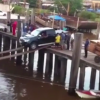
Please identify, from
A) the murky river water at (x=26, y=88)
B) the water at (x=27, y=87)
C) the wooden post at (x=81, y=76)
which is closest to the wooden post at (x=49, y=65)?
the water at (x=27, y=87)

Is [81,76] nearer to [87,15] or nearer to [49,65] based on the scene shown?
[49,65]

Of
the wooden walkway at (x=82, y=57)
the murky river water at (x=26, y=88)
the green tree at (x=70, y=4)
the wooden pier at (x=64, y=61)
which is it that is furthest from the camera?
the green tree at (x=70, y=4)

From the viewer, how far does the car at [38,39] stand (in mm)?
24516

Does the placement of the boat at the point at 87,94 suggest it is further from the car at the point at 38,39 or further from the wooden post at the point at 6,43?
the wooden post at the point at 6,43

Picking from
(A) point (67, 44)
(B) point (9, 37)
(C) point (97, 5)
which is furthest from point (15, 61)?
(C) point (97, 5)

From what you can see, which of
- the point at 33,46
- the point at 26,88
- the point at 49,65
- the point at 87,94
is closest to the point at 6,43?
the point at 49,65

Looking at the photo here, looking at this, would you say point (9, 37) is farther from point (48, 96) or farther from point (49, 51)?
point (48, 96)

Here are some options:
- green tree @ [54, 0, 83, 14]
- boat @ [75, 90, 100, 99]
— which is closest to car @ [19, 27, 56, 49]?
boat @ [75, 90, 100, 99]

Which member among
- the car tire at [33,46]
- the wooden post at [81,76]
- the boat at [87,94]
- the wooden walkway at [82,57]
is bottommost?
the boat at [87,94]

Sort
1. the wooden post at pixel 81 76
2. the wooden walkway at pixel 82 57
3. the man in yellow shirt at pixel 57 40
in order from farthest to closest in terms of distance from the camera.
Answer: the man in yellow shirt at pixel 57 40 → the wooden post at pixel 81 76 → the wooden walkway at pixel 82 57

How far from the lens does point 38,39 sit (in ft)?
81.2

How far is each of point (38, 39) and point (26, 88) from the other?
381 centimetres

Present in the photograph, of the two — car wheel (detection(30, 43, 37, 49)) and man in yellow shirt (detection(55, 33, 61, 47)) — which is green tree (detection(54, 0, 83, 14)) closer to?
man in yellow shirt (detection(55, 33, 61, 47))

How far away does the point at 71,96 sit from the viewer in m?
21.3
